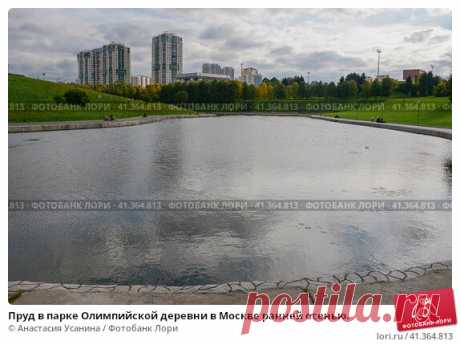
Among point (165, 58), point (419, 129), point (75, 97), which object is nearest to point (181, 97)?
point (75, 97)

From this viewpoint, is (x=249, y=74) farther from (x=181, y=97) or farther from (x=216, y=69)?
(x=181, y=97)

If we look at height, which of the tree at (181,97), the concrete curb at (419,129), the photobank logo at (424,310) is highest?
the tree at (181,97)

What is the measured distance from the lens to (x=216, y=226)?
6441 mm

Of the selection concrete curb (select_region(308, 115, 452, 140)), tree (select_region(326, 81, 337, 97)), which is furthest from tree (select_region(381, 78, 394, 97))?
concrete curb (select_region(308, 115, 452, 140))

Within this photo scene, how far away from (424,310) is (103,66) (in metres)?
18.4

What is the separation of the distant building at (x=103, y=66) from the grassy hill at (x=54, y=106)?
27.9 ft

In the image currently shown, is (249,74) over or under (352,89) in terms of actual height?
under

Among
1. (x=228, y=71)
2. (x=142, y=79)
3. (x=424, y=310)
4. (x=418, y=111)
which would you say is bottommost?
(x=424, y=310)

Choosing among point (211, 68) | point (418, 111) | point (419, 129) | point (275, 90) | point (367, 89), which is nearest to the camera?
point (419, 129)

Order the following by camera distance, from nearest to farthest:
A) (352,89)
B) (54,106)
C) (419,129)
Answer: (419,129) → (54,106) → (352,89)

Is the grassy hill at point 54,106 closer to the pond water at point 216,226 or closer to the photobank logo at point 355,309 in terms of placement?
the pond water at point 216,226

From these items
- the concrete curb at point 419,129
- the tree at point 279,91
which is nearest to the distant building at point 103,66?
the concrete curb at point 419,129

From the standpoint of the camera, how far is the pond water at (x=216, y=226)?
4875mm

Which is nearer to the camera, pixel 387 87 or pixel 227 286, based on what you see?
pixel 227 286
